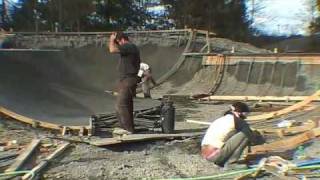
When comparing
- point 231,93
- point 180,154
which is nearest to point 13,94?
point 180,154

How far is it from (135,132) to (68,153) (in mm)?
1660

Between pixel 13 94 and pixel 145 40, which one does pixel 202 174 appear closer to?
pixel 13 94

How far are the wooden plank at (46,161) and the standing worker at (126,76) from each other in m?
1.12

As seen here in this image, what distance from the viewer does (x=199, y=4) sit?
36.6m

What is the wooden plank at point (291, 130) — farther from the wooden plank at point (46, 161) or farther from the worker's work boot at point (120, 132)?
the wooden plank at point (46, 161)

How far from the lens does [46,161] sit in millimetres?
6977

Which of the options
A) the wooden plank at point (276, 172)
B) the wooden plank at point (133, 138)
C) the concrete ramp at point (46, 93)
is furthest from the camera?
the concrete ramp at point (46, 93)

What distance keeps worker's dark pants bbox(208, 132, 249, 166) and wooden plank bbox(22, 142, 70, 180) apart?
217 cm

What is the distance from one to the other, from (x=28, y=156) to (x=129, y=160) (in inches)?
53.3

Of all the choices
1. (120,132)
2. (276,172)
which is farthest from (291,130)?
(276,172)

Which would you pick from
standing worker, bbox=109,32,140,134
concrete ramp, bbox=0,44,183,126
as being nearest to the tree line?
concrete ramp, bbox=0,44,183,126

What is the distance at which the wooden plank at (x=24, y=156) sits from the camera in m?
6.64

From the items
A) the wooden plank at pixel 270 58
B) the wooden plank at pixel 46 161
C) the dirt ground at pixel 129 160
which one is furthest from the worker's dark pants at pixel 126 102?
the wooden plank at pixel 270 58

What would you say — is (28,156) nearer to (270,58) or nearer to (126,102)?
(126,102)
